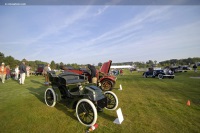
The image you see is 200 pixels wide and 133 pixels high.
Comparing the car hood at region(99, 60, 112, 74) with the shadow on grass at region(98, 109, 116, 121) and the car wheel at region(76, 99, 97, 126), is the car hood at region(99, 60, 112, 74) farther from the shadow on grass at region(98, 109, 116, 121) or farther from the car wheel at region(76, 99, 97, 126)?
the car wheel at region(76, 99, 97, 126)

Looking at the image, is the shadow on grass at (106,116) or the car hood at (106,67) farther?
the car hood at (106,67)

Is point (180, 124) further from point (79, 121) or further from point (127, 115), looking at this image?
point (79, 121)

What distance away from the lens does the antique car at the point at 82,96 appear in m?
3.34

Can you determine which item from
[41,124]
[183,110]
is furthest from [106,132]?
[183,110]

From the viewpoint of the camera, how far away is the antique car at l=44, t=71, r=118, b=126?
11.0 ft

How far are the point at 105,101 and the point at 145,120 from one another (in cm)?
138

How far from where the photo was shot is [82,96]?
3756 mm

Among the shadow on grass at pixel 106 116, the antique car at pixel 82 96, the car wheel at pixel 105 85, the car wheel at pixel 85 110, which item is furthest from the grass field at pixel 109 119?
the car wheel at pixel 105 85

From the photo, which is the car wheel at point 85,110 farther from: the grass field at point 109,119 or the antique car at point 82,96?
the grass field at point 109,119

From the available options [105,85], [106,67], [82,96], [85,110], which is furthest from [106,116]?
[106,67]

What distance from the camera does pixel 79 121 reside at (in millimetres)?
3496

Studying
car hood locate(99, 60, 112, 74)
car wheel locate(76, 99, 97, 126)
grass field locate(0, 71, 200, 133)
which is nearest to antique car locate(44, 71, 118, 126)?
car wheel locate(76, 99, 97, 126)

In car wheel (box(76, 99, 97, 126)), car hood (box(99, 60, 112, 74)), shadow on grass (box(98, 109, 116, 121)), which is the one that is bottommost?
shadow on grass (box(98, 109, 116, 121))

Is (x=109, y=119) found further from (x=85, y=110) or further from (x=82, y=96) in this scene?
(x=82, y=96)
